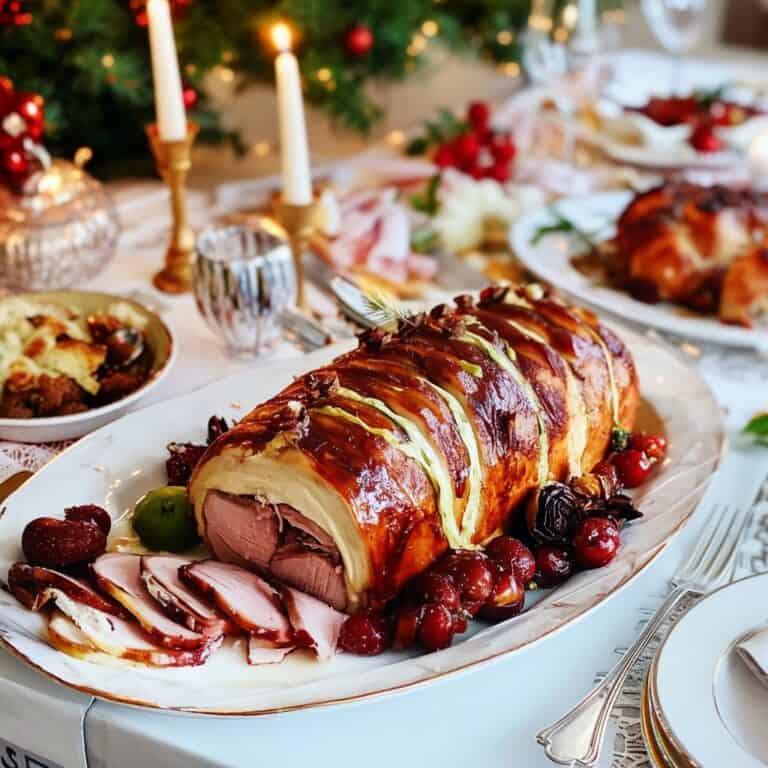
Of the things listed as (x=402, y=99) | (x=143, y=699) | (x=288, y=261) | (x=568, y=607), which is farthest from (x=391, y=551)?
(x=402, y=99)

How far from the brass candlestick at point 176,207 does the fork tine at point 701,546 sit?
122cm

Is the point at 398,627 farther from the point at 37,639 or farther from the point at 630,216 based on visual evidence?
the point at 630,216

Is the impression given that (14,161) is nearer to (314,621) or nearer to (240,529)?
(240,529)

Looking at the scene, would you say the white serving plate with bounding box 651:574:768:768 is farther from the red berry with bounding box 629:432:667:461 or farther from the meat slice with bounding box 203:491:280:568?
the meat slice with bounding box 203:491:280:568

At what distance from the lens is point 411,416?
129cm

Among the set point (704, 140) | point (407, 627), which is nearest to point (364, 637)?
point (407, 627)

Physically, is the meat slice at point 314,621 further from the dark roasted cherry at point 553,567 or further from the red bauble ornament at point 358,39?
the red bauble ornament at point 358,39

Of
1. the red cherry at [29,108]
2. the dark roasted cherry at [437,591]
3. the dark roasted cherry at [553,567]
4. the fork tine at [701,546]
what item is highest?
the red cherry at [29,108]

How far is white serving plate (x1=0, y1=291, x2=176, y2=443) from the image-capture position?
5.25 feet

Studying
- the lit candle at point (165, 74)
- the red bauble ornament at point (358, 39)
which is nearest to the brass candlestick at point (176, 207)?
the lit candle at point (165, 74)

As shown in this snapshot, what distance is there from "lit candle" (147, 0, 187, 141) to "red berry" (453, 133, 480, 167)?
3.11 ft

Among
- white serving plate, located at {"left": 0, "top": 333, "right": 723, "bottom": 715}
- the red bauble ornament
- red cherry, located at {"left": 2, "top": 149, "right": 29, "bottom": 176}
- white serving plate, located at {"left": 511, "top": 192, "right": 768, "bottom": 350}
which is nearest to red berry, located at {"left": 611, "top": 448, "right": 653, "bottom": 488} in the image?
white serving plate, located at {"left": 0, "top": 333, "right": 723, "bottom": 715}

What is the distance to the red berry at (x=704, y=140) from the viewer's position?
3068mm

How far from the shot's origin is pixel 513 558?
1277 mm
